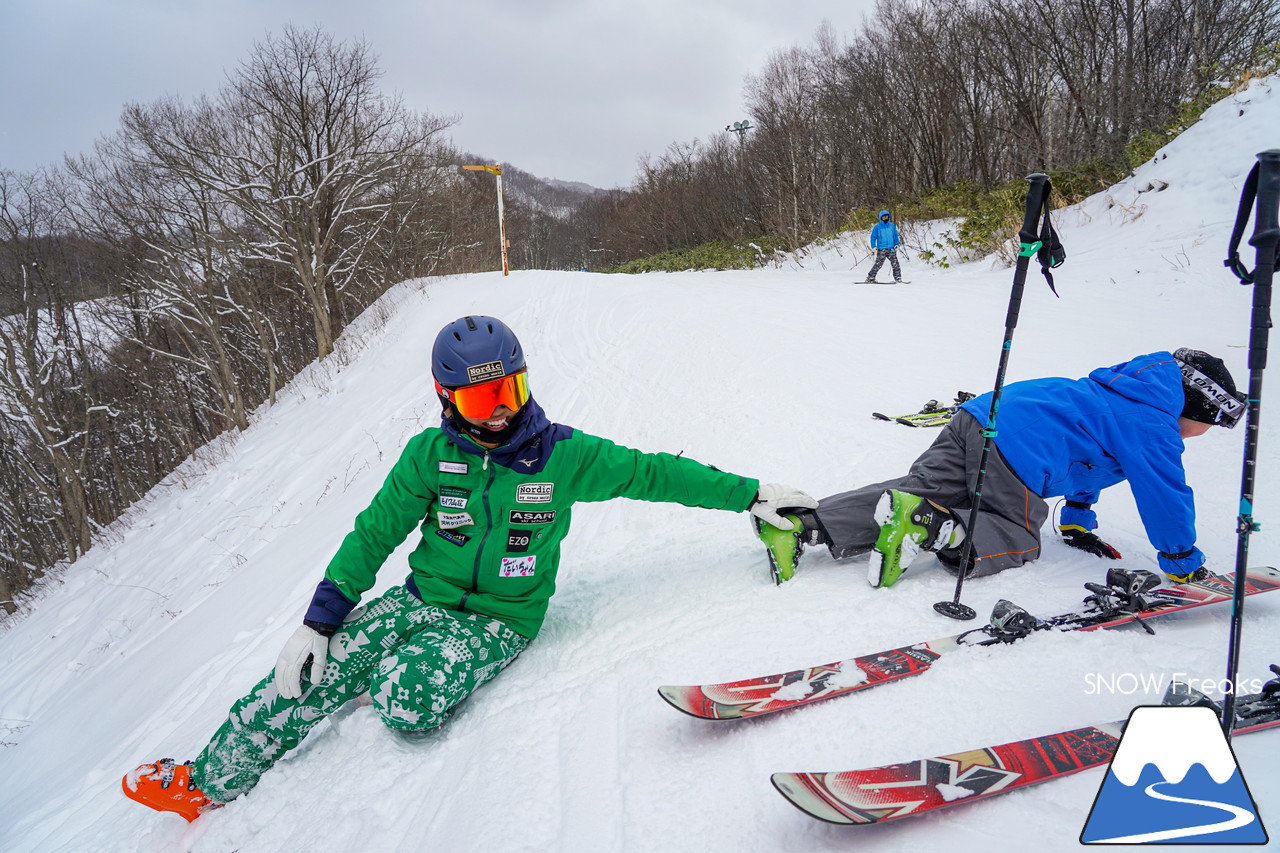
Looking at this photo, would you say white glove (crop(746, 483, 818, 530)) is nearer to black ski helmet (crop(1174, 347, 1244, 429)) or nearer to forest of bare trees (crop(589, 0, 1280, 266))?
black ski helmet (crop(1174, 347, 1244, 429))

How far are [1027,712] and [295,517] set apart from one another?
24.9ft

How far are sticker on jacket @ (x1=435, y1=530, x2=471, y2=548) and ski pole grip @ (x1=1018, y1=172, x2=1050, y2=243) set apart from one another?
2.42 metres

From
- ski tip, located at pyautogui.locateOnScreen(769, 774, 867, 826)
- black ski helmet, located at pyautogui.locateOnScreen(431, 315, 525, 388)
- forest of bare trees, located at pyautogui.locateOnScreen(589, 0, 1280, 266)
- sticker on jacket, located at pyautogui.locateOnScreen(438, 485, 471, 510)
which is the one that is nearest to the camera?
ski tip, located at pyautogui.locateOnScreen(769, 774, 867, 826)

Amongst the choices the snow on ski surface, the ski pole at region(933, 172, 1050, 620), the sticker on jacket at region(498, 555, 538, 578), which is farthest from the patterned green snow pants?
the ski pole at region(933, 172, 1050, 620)

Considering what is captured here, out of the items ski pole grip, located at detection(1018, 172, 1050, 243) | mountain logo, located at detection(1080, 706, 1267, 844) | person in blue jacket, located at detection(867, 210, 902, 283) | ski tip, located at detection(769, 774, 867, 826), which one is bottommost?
ski tip, located at detection(769, 774, 867, 826)

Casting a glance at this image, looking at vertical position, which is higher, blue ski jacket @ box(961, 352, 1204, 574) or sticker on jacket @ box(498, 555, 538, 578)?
blue ski jacket @ box(961, 352, 1204, 574)

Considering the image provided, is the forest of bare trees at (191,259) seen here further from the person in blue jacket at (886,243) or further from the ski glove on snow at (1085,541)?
the ski glove on snow at (1085,541)

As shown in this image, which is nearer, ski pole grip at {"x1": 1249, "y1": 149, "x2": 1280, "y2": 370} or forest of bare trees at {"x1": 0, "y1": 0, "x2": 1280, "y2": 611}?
ski pole grip at {"x1": 1249, "y1": 149, "x2": 1280, "y2": 370}

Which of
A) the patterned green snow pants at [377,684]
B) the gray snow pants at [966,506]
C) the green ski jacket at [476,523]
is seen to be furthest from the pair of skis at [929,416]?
the patterned green snow pants at [377,684]

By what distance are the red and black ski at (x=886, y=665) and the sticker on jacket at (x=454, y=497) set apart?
108 centimetres

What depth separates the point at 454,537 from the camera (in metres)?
2.48

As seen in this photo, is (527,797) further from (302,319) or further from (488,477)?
(302,319)

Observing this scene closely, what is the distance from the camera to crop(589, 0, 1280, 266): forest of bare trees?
10.9 meters

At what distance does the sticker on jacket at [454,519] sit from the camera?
2.44 meters
